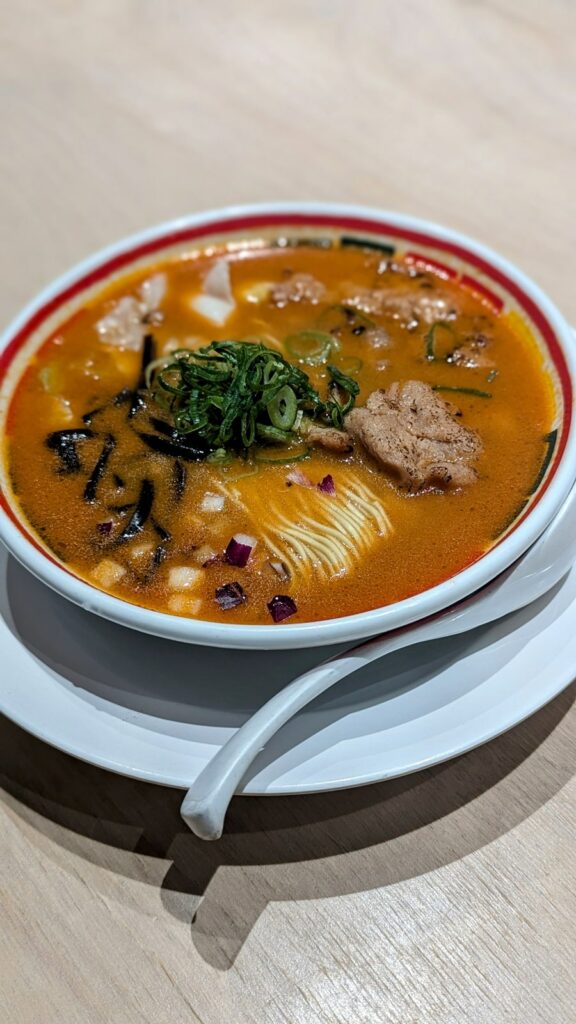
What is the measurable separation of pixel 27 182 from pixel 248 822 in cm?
240

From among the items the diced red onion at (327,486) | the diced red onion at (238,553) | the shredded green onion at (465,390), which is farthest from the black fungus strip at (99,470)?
the shredded green onion at (465,390)

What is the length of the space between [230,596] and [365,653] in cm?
30

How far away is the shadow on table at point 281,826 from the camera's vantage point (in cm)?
154

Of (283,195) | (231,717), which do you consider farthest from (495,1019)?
(283,195)

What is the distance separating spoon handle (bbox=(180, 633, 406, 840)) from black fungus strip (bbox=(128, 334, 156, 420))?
893 mm

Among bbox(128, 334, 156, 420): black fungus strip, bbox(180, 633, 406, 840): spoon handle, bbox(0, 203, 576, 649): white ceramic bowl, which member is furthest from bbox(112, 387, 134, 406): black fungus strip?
bbox(180, 633, 406, 840): spoon handle

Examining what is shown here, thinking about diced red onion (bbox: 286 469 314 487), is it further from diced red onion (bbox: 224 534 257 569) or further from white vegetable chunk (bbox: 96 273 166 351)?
white vegetable chunk (bbox: 96 273 166 351)

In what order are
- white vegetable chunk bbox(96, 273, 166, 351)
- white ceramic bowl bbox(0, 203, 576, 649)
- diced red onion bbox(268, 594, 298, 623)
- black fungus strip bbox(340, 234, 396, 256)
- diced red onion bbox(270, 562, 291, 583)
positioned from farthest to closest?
black fungus strip bbox(340, 234, 396, 256) < white vegetable chunk bbox(96, 273, 166, 351) < diced red onion bbox(270, 562, 291, 583) < diced red onion bbox(268, 594, 298, 623) < white ceramic bowl bbox(0, 203, 576, 649)

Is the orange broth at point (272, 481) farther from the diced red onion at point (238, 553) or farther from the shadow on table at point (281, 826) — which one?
the shadow on table at point (281, 826)

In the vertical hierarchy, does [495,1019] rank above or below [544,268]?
below

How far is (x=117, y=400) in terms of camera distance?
A: 84.9 inches

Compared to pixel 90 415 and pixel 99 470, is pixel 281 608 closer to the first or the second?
pixel 99 470

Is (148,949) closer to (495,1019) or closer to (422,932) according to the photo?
(422,932)

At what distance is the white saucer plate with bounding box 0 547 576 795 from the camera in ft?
4.91
